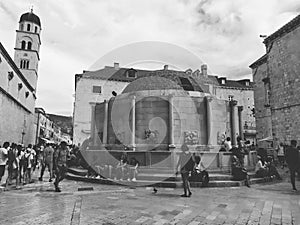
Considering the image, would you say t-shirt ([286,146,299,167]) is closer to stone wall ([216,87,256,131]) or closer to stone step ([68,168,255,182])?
stone step ([68,168,255,182])

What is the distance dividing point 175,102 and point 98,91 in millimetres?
32936

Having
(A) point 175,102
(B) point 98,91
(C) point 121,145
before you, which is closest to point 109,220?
(C) point 121,145

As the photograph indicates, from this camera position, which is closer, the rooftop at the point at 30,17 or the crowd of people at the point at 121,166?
the crowd of people at the point at 121,166

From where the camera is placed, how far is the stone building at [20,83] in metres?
32.4

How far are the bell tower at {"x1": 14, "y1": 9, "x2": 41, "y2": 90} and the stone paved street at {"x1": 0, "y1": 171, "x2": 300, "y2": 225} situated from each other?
5245 centimetres

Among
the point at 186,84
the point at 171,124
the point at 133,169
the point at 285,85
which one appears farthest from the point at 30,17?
the point at 133,169

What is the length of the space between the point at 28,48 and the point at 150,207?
191ft

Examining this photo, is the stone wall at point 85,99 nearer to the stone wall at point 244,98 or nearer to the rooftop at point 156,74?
the rooftop at point 156,74

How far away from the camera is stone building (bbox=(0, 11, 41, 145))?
32.4 meters

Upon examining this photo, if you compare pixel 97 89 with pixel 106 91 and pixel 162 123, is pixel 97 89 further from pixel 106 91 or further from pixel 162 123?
pixel 162 123

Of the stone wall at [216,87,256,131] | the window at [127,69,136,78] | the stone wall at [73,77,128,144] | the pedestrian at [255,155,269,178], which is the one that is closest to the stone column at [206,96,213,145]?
the pedestrian at [255,155,269,178]

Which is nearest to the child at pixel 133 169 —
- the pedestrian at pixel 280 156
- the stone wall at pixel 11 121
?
the pedestrian at pixel 280 156

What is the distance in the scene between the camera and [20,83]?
41719 mm

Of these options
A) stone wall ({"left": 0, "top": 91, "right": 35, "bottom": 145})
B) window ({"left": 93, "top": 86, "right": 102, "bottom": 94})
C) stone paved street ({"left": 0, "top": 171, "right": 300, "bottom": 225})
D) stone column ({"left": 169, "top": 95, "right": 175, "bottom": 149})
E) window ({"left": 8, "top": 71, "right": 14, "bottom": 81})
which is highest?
window ({"left": 93, "top": 86, "right": 102, "bottom": 94})
